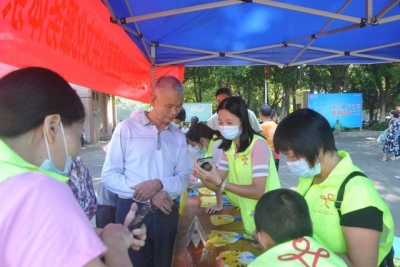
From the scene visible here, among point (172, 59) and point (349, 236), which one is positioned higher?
point (172, 59)

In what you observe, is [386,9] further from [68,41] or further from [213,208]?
[68,41]

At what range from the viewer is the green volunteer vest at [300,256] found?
1074 millimetres

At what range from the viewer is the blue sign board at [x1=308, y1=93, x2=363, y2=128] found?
15734mm

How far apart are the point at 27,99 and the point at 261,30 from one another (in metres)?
2.95

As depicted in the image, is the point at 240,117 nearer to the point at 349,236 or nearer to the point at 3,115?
the point at 349,236

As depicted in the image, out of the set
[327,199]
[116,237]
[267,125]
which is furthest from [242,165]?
[267,125]

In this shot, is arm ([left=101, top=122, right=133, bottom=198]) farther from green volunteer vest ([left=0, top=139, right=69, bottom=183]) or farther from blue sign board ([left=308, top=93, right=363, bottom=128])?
blue sign board ([left=308, top=93, right=363, bottom=128])

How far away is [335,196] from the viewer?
130 cm

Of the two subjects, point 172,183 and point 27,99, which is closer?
point 27,99

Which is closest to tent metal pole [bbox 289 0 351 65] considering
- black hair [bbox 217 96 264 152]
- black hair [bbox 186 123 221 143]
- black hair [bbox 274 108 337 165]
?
black hair [bbox 217 96 264 152]

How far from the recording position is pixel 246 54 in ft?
14.1

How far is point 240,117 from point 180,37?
1595mm

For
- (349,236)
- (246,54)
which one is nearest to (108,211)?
(349,236)

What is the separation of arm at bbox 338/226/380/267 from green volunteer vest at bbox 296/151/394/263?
74 mm
